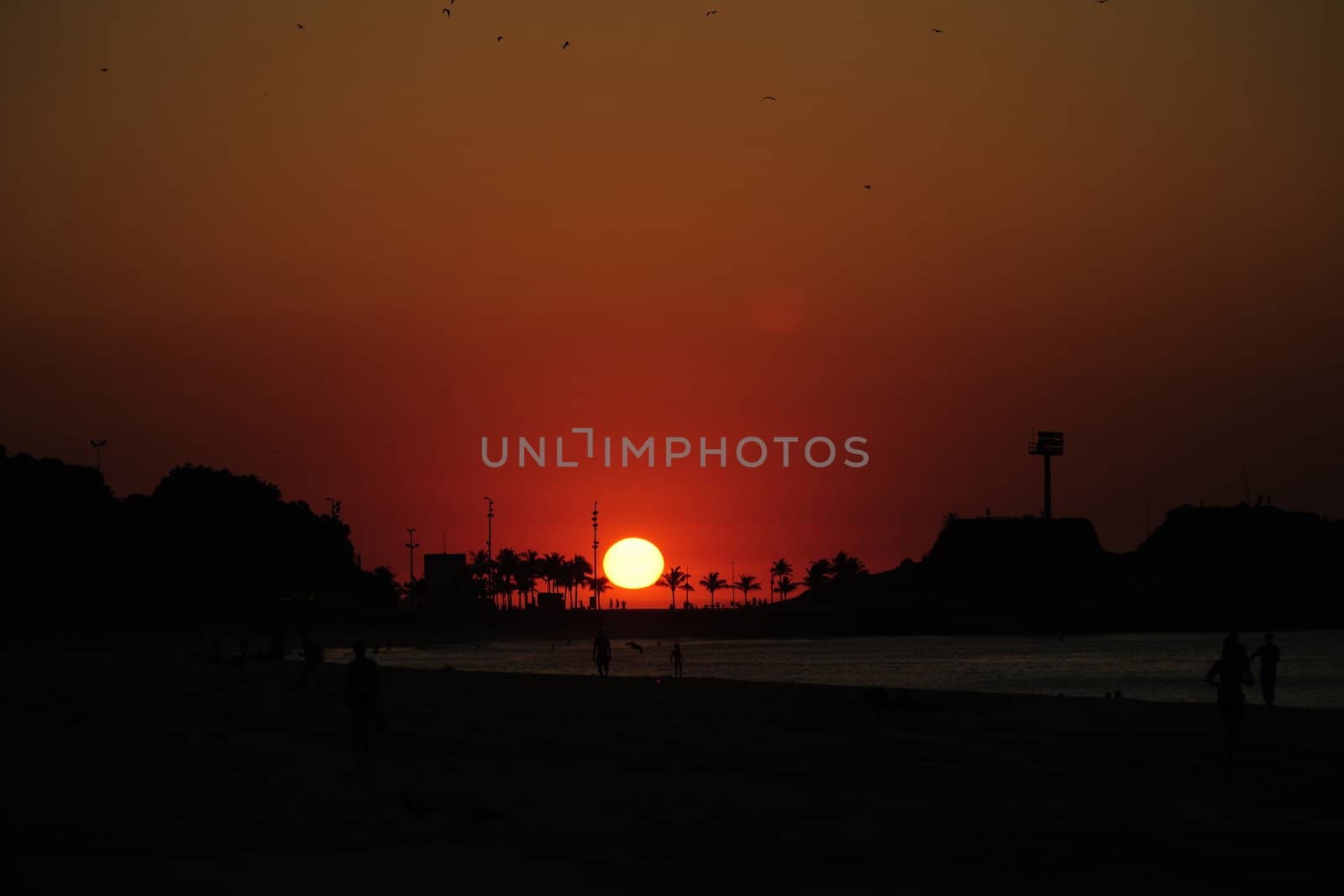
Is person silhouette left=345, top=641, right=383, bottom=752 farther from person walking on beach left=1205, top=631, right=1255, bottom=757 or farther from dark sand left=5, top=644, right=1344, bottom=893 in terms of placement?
person walking on beach left=1205, top=631, right=1255, bottom=757

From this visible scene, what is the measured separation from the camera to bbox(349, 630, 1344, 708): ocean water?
73.8 metres

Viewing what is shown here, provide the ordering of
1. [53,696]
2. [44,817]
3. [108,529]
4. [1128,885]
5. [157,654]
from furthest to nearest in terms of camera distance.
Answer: [108,529], [157,654], [53,696], [44,817], [1128,885]

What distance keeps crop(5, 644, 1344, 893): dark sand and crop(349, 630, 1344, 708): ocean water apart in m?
27.7

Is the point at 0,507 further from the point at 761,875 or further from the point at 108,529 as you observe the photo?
the point at 761,875

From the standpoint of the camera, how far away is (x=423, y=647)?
138 m

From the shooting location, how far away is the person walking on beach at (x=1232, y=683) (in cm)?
2178

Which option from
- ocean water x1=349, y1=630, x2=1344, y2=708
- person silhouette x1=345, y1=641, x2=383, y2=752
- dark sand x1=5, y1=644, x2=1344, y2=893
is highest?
person silhouette x1=345, y1=641, x2=383, y2=752

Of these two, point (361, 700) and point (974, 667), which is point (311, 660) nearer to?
point (361, 700)

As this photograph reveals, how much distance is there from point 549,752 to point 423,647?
11779 centimetres

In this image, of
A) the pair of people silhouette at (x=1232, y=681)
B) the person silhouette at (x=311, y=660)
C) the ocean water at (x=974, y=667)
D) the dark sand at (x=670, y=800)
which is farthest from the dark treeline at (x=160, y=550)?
the pair of people silhouette at (x=1232, y=681)

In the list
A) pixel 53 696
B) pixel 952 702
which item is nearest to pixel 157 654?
pixel 53 696

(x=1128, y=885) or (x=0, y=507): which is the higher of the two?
(x=0, y=507)

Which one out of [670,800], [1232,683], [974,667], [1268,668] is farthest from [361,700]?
[974,667]

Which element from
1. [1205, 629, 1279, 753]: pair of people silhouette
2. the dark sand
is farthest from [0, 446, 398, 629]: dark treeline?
[1205, 629, 1279, 753]: pair of people silhouette
